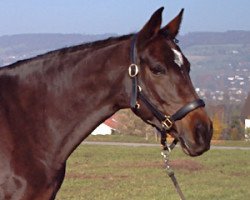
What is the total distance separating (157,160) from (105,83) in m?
25.3

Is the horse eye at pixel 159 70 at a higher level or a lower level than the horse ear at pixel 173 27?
lower

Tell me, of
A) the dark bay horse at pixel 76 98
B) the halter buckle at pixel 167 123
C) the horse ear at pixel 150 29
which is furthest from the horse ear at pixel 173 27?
the halter buckle at pixel 167 123

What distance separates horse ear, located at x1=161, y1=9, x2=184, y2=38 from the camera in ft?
14.2

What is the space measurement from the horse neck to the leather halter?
0.09 metres

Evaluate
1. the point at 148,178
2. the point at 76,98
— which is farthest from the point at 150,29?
the point at 148,178

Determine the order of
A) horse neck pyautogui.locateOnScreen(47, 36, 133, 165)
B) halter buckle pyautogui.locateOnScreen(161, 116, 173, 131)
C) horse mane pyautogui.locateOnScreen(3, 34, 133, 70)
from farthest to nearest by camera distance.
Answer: horse mane pyautogui.locateOnScreen(3, 34, 133, 70), horse neck pyautogui.locateOnScreen(47, 36, 133, 165), halter buckle pyautogui.locateOnScreen(161, 116, 173, 131)

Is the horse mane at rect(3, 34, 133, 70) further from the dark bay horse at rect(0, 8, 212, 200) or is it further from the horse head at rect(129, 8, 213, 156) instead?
the horse head at rect(129, 8, 213, 156)

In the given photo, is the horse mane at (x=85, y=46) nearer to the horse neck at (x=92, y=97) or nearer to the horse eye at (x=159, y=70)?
the horse neck at (x=92, y=97)

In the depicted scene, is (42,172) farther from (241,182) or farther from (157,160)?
(157,160)

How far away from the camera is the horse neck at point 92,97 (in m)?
4.30

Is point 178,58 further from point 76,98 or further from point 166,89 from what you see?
point 76,98

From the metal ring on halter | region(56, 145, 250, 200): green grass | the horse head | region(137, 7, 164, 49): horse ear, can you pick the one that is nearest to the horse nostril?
the horse head

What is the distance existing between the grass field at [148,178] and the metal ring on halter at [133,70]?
11.0 meters

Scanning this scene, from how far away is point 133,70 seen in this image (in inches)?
165
